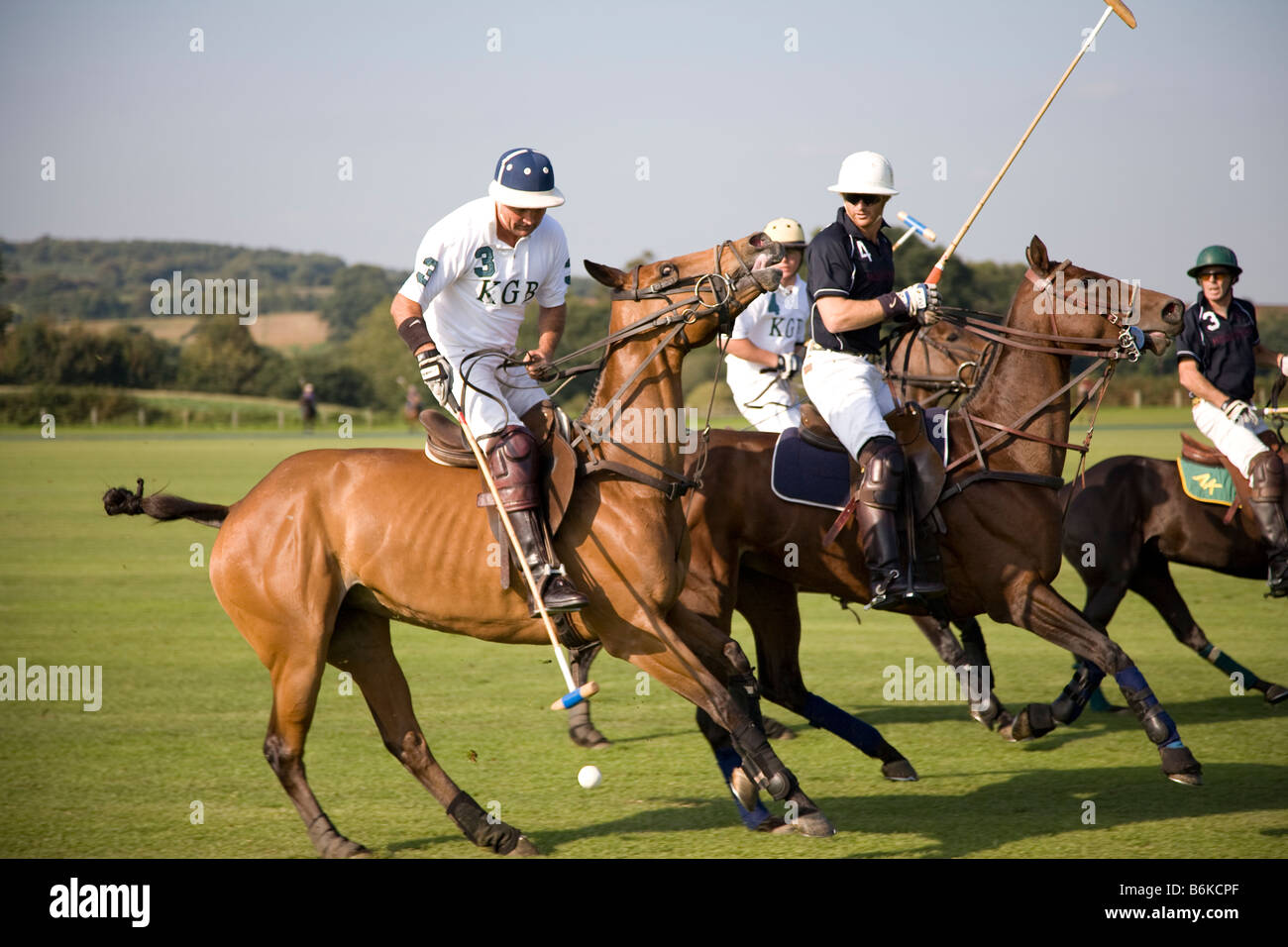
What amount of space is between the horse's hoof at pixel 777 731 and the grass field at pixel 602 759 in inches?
5.0

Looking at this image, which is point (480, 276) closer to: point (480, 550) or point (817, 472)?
point (480, 550)

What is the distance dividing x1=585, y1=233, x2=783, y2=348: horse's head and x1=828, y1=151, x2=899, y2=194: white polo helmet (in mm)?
1076

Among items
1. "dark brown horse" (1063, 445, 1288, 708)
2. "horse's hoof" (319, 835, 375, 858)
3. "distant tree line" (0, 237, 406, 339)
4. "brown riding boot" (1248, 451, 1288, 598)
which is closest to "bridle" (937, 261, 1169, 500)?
"dark brown horse" (1063, 445, 1288, 708)

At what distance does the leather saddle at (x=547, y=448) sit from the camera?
527 cm

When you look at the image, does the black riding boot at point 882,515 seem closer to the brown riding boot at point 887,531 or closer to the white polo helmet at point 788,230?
the brown riding boot at point 887,531

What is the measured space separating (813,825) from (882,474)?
172 centimetres

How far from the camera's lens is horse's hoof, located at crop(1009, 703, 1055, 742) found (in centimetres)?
675

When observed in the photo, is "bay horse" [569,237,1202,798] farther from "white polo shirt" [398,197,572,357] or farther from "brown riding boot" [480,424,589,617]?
"white polo shirt" [398,197,572,357]

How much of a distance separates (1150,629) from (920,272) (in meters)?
25.6

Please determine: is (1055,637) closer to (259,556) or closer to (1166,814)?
(1166,814)

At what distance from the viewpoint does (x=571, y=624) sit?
5.38m

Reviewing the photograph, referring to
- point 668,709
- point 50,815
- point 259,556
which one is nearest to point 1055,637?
point 668,709

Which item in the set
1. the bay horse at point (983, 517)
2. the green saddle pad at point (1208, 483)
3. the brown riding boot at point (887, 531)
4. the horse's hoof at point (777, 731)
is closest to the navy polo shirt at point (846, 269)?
the brown riding boot at point (887, 531)

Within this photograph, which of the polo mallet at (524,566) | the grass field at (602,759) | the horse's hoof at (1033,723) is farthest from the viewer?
the horse's hoof at (1033,723)
